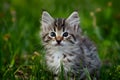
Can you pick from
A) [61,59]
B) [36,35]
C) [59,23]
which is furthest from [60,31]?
[36,35]

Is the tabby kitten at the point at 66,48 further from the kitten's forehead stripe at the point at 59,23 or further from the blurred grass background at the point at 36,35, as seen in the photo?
the blurred grass background at the point at 36,35

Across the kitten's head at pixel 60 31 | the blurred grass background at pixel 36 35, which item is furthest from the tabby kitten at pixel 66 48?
the blurred grass background at pixel 36 35

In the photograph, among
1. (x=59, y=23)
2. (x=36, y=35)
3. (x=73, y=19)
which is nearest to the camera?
(x=59, y=23)

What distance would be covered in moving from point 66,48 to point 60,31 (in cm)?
24

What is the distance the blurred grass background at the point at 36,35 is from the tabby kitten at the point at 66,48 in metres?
0.22

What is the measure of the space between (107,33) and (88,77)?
164 inches

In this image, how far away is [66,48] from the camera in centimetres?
777

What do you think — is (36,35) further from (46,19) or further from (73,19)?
(73,19)

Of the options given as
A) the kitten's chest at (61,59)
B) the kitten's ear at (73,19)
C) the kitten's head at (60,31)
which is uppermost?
the kitten's ear at (73,19)

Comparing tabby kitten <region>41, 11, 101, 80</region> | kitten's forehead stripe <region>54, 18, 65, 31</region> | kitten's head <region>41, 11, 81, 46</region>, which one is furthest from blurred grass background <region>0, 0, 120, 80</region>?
kitten's forehead stripe <region>54, 18, 65, 31</region>

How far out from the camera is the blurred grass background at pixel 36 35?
820 centimetres

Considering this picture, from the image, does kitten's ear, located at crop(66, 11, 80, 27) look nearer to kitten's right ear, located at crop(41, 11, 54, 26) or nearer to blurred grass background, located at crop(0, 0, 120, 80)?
kitten's right ear, located at crop(41, 11, 54, 26)

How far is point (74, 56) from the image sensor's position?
7.82 metres

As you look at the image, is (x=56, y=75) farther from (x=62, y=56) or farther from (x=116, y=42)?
(x=116, y=42)
